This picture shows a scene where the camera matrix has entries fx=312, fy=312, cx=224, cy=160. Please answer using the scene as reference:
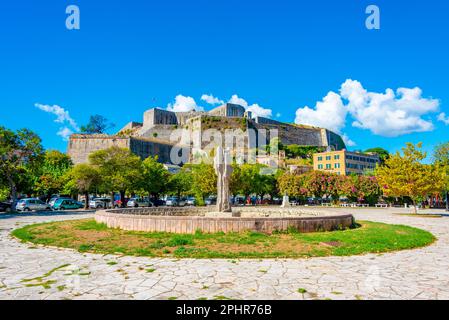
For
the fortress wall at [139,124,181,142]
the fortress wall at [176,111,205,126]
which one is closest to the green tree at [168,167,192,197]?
the fortress wall at [139,124,181,142]

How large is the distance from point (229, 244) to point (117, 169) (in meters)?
29.5

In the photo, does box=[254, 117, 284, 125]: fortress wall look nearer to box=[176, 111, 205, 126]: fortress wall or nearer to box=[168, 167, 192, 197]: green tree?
box=[176, 111, 205, 126]: fortress wall

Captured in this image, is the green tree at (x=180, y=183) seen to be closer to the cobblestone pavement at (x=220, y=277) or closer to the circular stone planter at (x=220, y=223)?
the circular stone planter at (x=220, y=223)

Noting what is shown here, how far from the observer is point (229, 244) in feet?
32.9

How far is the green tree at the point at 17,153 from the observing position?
2883 cm

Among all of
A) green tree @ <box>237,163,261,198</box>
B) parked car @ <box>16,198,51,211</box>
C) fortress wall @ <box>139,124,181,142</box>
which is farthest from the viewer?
fortress wall @ <box>139,124,181,142</box>

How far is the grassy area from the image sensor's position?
886 centimetres

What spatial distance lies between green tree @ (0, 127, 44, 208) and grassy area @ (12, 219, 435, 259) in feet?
66.9

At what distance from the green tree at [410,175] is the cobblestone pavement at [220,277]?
21.7 meters

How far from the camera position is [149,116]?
11106 centimetres
